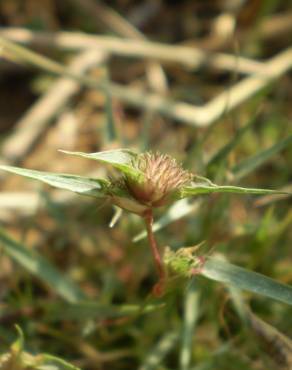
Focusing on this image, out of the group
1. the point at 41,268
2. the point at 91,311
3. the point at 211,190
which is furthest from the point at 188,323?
the point at 211,190

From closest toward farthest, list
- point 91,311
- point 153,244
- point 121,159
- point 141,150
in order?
point 121,159
point 153,244
point 91,311
point 141,150

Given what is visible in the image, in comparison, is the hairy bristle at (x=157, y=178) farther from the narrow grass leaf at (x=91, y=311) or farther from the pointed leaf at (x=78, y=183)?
the narrow grass leaf at (x=91, y=311)

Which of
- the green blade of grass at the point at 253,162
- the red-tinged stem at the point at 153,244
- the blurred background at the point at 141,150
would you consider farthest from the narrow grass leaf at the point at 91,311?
the green blade of grass at the point at 253,162

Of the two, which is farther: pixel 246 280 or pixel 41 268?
pixel 41 268

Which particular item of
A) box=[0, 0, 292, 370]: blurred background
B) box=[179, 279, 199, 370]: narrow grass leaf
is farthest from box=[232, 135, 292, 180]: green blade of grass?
box=[179, 279, 199, 370]: narrow grass leaf

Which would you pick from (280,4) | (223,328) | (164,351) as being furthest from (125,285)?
(280,4)

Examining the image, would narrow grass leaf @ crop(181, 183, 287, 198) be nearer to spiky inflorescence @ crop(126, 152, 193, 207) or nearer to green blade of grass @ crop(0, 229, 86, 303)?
spiky inflorescence @ crop(126, 152, 193, 207)

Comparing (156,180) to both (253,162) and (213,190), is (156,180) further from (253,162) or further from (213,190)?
A: (253,162)
